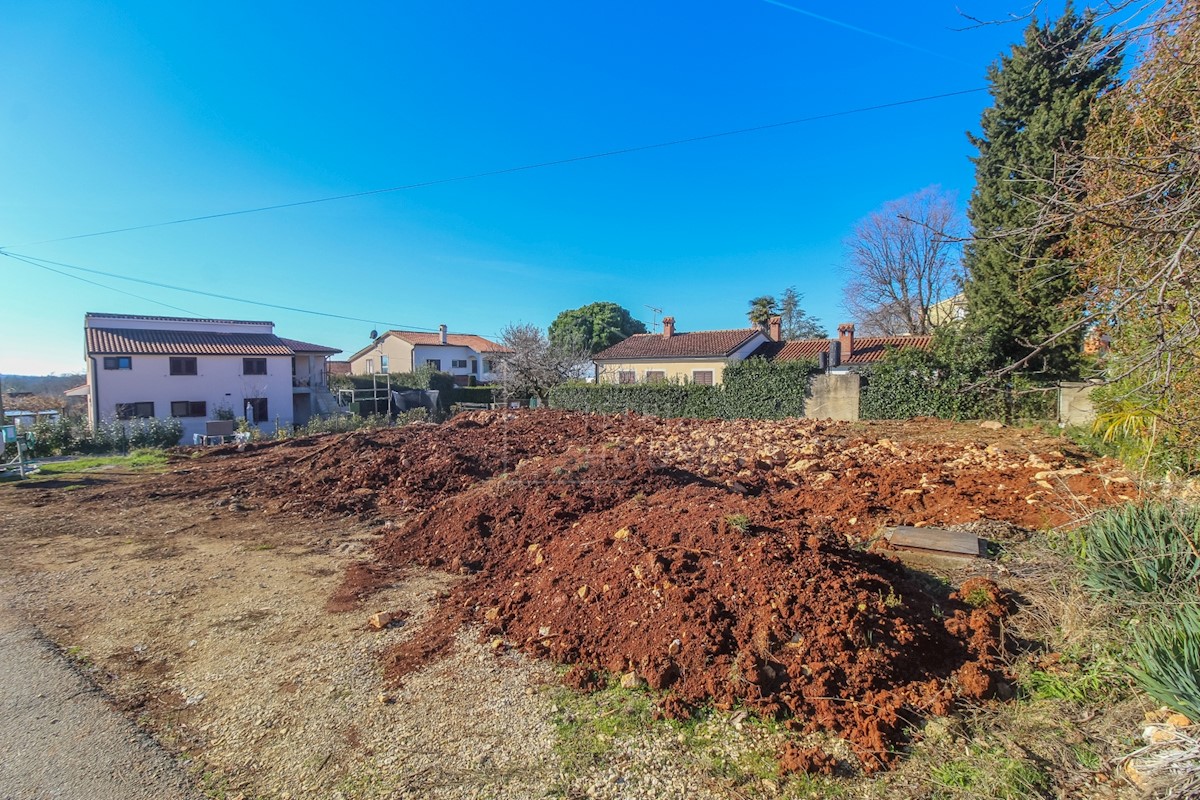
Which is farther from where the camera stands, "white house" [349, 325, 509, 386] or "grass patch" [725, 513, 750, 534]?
"white house" [349, 325, 509, 386]

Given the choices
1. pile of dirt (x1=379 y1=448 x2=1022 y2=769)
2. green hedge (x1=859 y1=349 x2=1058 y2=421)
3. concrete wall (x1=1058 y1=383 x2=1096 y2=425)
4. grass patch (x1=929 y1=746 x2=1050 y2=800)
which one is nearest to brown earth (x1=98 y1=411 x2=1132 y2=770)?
pile of dirt (x1=379 y1=448 x2=1022 y2=769)

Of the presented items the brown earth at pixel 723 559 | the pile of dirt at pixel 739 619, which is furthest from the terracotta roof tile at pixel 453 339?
the pile of dirt at pixel 739 619

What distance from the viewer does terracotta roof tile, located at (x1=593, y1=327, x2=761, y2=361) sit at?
29234 mm

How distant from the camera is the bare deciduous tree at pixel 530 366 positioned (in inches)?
1048

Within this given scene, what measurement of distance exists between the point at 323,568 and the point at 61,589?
2506mm

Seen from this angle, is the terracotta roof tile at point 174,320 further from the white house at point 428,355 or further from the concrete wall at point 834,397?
the concrete wall at point 834,397

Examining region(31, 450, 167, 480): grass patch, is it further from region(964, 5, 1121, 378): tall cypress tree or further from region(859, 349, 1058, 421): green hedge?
region(964, 5, 1121, 378): tall cypress tree

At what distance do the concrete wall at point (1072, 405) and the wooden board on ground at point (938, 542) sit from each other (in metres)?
9.44

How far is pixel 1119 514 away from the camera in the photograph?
11.9ft

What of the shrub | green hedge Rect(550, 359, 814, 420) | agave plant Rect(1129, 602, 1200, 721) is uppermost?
green hedge Rect(550, 359, 814, 420)

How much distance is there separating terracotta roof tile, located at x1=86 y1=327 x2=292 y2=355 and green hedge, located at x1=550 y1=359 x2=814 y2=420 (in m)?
17.8

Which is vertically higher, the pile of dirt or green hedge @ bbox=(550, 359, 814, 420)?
green hedge @ bbox=(550, 359, 814, 420)

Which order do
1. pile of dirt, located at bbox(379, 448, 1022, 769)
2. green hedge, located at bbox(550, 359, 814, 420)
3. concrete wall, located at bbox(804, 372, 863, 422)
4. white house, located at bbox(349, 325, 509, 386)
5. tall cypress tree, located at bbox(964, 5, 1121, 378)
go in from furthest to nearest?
white house, located at bbox(349, 325, 509, 386) → green hedge, located at bbox(550, 359, 814, 420) → concrete wall, located at bbox(804, 372, 863, 422) → tall cypress tree, located at bbox(964, 5, 1121, 378) → pile of dirt, located at bbox(379, 448, 1022, 769)

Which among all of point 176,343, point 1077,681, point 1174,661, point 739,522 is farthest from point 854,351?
point 176,343
